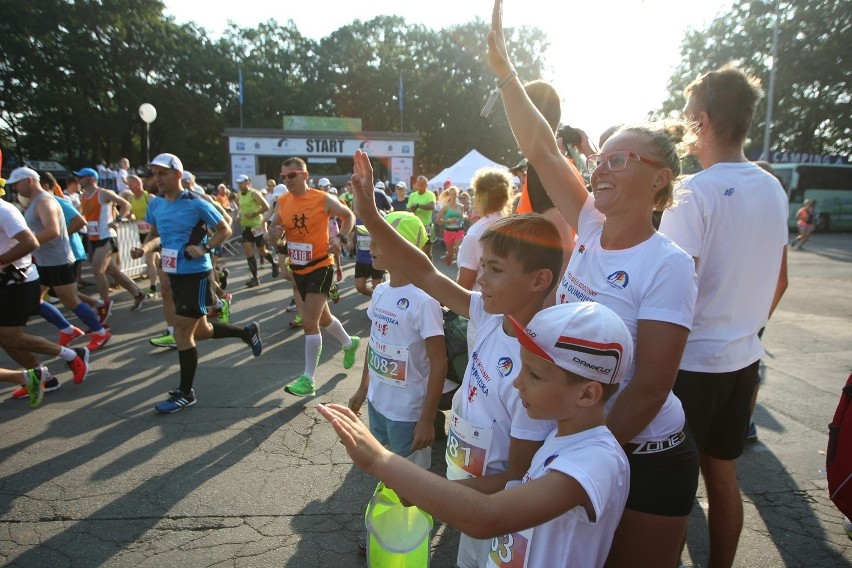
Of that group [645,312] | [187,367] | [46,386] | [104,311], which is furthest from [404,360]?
[104,311]

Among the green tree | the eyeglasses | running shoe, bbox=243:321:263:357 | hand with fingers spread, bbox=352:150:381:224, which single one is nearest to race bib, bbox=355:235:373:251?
running shoe, bbox=243:321:263:357

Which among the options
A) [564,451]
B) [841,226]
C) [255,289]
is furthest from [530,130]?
[841,226]

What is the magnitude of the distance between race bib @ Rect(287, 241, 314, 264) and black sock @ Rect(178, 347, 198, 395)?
4.61 ft

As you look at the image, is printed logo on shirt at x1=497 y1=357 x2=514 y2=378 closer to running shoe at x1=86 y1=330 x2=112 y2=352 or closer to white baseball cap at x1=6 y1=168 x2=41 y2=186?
white baseball cap at x1=6 y1=168 x2=41 y2=186

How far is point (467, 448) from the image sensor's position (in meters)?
1.86

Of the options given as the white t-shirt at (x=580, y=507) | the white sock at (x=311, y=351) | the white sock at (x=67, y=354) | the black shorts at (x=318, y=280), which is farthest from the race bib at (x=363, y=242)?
the white t-shirt at (x=580, y=507)

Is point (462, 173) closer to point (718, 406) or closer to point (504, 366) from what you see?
point (718, 406)

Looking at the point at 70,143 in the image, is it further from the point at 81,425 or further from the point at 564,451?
the point at 564,451

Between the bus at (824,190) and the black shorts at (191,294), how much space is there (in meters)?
27.3

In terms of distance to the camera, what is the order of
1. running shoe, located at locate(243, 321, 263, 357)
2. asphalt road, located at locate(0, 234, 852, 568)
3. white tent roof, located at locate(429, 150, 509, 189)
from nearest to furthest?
asphalt road, located at locate(0, 234, 852, 568), running shoe, located at locate(243, 321, 263, 357), white tent roof, located at locate(429, 150, 509, 189)

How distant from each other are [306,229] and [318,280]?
0.57 metres

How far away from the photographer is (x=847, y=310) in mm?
8742

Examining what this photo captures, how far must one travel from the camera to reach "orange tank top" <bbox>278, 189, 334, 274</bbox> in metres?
5.57

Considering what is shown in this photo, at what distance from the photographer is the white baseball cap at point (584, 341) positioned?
4.34 feet
